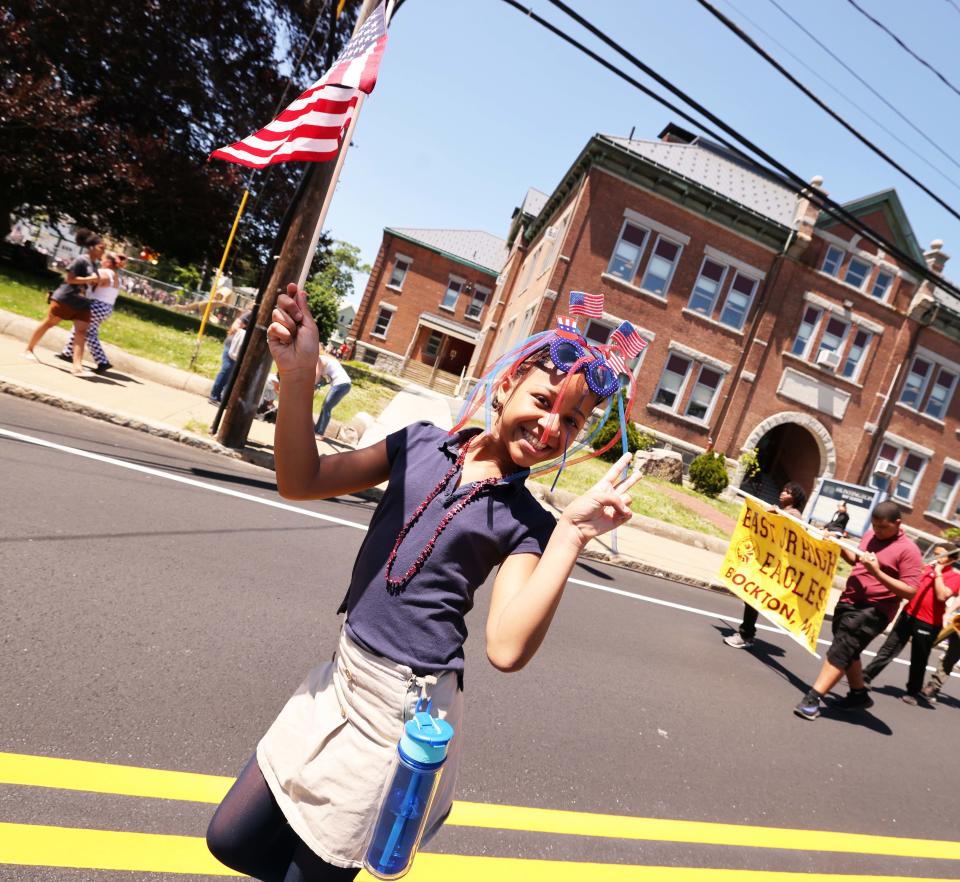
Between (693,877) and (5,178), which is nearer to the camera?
(693,877)

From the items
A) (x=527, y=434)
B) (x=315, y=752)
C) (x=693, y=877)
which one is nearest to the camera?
(x=315, y=752)

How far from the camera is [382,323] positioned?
125 ft

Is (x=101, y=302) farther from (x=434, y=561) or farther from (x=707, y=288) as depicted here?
(x=707, y=288)

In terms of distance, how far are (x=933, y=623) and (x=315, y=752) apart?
8278mm

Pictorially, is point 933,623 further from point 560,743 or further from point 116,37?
Answer: point 116,37

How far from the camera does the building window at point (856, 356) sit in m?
26.2

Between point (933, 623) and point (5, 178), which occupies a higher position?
point (5, 178)

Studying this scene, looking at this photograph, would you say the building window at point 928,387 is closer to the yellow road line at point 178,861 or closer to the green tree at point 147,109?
the green tree at point 147,109

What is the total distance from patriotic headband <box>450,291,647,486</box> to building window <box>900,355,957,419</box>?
30667 mm

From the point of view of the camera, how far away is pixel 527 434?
5.24 feet

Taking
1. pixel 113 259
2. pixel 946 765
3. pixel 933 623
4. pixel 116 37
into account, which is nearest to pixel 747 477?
pixel 933 623

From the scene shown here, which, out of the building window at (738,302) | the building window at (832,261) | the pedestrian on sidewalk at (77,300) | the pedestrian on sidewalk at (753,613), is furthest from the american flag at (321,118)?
the building window at (832,261)

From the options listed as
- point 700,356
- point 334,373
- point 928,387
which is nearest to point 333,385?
point 334,373

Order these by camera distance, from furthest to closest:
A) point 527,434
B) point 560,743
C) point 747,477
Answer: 1. point 747,477
2. point 560,743
3. point 527,434
